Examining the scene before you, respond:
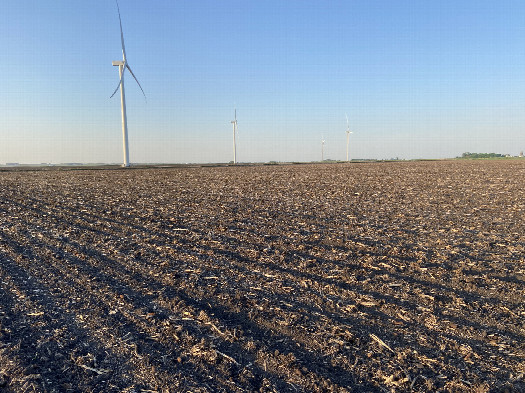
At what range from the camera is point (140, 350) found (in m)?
4.73

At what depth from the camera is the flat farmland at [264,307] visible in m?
4.24

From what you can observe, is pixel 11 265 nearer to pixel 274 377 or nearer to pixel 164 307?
pixel 164 307

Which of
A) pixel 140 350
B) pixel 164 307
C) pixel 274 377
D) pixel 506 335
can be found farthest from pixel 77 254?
pixel 506 335

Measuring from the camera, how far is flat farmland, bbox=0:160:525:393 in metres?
4.24

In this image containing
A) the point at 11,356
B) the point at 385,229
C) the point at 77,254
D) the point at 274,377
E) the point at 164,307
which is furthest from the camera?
the point at 385,229

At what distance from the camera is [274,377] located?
4176mm

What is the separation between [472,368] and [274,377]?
8.06ft

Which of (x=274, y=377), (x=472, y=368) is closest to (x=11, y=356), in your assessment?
(x=274, y=377)

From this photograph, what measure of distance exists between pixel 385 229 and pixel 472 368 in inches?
299

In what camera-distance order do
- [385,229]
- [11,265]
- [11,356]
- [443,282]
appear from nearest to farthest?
1. [11,356]
2. [443,282]
3. [11,265]
4. [385,229]

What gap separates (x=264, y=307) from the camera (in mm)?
6023

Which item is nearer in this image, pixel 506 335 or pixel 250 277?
pixel 506 335

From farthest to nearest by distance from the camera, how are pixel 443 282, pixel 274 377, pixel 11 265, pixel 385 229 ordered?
pixel 385 229 → pixel 11 265 → pixel 443 282 → pixel 274 377

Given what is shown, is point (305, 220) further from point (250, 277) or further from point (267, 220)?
point (250, 277)
